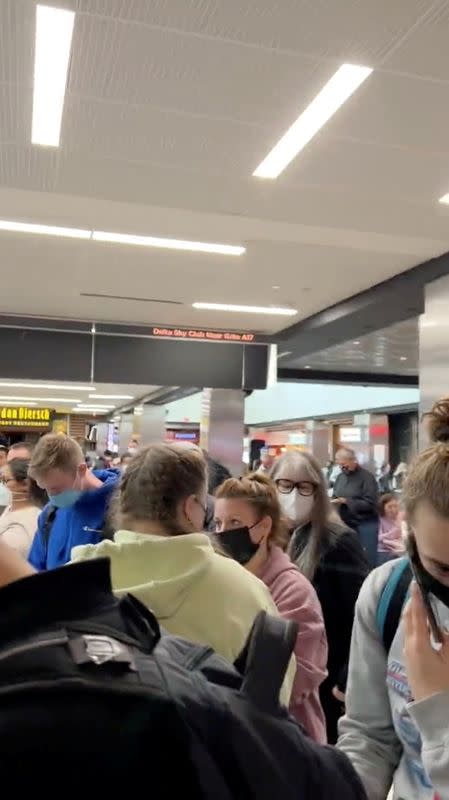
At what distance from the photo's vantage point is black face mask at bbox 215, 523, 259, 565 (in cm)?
232

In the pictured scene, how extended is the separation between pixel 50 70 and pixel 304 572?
242cm

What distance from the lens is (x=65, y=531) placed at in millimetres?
3414

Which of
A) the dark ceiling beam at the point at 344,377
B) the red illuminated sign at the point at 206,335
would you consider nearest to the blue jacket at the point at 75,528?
the red illuminated sign at the point at 206,335

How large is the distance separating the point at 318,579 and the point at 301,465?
56cm

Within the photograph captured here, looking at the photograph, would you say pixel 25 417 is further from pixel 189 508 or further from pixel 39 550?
pixel 189 508

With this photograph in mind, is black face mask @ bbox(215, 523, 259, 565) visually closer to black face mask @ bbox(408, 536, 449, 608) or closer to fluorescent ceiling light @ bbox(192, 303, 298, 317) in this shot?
black face mask @ bbox(408, 536, 449, 608)

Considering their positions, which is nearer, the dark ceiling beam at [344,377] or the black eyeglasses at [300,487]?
the black eyeglasses at [300,487]

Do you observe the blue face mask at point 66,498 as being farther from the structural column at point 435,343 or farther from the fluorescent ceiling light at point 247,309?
the fluorescent ceiling light at point 247,309

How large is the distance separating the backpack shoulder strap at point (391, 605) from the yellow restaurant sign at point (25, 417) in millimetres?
18052

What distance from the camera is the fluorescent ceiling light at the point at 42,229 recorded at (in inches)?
213

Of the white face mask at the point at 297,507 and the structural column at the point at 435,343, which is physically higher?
the structural column at the point at 435,343

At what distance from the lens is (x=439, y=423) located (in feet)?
5.15

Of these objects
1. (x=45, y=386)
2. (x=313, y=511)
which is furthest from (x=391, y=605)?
(x=45, y=386)

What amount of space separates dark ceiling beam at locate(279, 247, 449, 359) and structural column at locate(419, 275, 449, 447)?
5.3 inches
